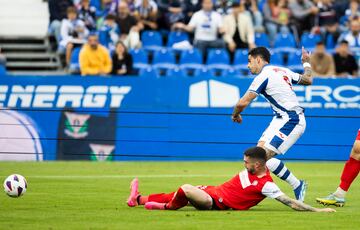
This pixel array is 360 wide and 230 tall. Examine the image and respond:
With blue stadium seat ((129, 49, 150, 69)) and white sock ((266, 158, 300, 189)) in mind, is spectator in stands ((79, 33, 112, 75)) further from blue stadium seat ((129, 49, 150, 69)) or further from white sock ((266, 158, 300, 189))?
white sock ((266, 158, 300, 189))

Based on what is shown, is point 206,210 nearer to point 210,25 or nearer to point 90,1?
point 210,25

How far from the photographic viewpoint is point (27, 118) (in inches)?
922

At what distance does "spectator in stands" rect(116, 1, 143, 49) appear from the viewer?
95.7 feet

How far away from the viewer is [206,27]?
29.2 meters

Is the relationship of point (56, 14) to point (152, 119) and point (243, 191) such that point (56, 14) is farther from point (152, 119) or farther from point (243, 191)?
point (243, 191)

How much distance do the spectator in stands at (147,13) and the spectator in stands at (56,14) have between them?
6.87 ft

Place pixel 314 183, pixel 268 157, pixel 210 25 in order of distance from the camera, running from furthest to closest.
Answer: pixel 210 25 < pixel 314 183 < pixel 268 157

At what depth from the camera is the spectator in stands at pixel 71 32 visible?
28766 mm

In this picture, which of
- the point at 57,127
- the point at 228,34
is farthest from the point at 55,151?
Result: the point at 228,34

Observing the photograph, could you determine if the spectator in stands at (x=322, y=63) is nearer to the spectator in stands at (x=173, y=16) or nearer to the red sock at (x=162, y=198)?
the spectator in stands at (x=173, y=16)

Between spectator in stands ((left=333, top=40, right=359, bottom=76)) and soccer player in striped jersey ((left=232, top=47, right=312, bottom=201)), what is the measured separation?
1361cm

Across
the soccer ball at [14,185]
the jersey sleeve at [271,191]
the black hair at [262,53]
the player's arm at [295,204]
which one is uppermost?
the black hair at [262,53]

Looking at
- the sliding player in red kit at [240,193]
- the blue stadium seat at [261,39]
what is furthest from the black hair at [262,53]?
the blue stadium seat at [261,39]

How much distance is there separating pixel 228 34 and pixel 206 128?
21.0 feet
